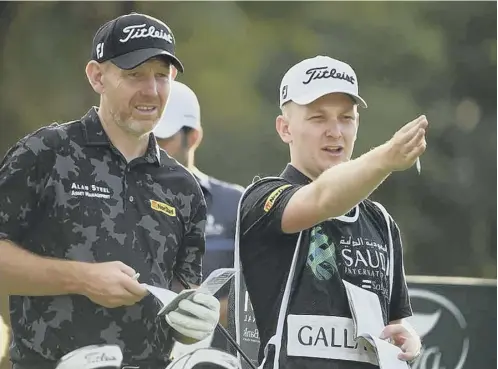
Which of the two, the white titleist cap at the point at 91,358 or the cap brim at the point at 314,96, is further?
the cap brim at the point at 314,96

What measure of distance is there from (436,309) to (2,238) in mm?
4000

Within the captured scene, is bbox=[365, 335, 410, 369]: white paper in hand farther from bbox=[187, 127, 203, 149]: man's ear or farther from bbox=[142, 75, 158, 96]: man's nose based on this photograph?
bbox=[187, 127, 203, 149]: man's ear

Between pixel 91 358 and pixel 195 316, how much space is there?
1.04 feet

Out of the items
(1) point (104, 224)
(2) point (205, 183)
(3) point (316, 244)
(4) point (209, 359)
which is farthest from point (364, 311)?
(2) point (205, 183)

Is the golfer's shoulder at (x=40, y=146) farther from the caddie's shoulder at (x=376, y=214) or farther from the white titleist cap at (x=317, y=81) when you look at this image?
the caddie's shoulder at (x=376, y=214)

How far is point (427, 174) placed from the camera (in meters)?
14.0

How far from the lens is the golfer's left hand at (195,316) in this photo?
10.8 ft

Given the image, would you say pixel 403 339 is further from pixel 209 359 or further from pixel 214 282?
pixel 209 359

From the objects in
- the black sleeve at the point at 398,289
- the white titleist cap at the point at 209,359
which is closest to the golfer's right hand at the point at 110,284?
the black sleeve at the point at 398,289

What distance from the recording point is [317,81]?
3.63m

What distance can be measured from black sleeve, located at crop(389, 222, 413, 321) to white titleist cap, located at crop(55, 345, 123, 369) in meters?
0.98

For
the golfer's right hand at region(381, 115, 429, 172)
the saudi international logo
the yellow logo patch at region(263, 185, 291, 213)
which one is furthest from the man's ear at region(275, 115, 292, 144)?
the golfer's right hand at region(381, 115, 429, 172)

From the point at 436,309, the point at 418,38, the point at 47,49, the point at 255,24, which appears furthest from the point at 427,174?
the point at 436,309

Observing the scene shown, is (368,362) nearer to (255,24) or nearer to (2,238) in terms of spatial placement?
(2,238)
